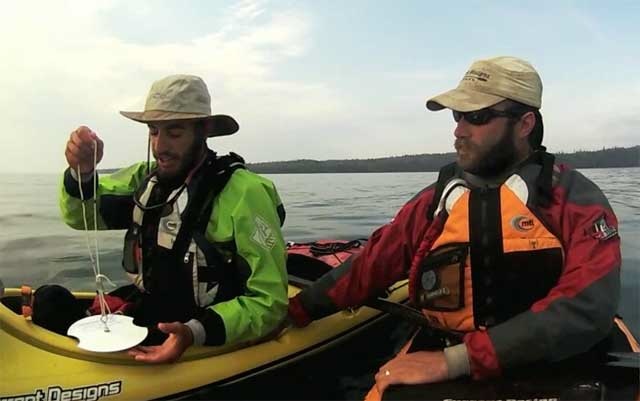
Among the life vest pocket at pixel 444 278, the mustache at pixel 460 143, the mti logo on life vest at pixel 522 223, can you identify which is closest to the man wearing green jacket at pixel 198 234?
the life vest pocket at pixel 444 278

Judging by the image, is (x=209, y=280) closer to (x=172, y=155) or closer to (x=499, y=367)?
(x=172, y=155)

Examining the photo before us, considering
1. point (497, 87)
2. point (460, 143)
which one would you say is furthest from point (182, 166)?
point (497, 87)

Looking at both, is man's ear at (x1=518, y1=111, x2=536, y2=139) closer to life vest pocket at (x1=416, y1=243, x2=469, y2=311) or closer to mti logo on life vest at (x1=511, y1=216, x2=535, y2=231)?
mti logo on life vest at (x1=511, y1=216, x2=535, y2=231)

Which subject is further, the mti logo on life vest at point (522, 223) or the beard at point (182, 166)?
the beard at point (182, 166)

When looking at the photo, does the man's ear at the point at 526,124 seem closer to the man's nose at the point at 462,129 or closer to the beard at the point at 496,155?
the beard at the point at 496,155

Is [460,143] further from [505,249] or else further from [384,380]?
[384,380]

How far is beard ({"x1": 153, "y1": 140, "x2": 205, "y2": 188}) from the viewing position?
105 inches

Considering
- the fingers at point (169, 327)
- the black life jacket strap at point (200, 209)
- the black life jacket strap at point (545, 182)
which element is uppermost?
the black life jacket strap at point (545, 182)

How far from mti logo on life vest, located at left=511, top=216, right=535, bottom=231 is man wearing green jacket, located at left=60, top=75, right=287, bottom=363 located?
986 millimetres

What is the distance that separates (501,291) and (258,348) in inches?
43.9

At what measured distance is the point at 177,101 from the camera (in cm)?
258

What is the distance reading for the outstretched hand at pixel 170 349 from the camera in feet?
7.78

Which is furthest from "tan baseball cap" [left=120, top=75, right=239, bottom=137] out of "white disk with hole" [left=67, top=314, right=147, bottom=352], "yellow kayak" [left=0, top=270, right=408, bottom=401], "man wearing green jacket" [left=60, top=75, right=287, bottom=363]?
"yellow kayak" [left=0, top=270, right=408, bottom=401]

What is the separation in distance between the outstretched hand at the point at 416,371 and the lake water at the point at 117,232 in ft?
3.38
